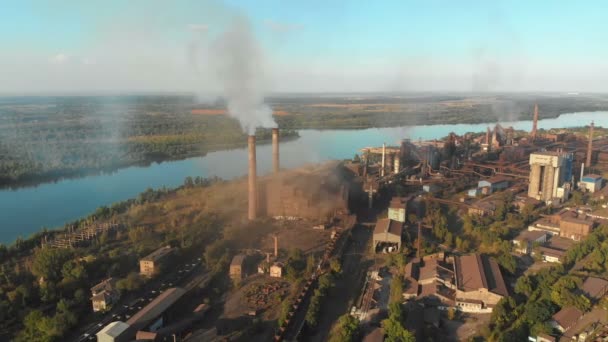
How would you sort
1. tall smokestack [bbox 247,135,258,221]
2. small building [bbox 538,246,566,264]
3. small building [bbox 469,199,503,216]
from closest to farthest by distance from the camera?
small building [bbox 538,246,566,264] < tall smokestack [bbox 247,135,258,221] < small building [bbox 469,199,503,216]

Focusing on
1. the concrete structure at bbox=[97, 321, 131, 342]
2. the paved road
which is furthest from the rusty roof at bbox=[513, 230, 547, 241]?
the concrete structure at bbox=[97, 321, 131, 342]

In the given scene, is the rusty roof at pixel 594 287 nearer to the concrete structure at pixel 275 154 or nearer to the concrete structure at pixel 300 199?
the concrete structure at pixel 300 199

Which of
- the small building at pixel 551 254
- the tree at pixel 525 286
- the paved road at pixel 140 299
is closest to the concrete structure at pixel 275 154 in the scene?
the paved road at pixel 140 299

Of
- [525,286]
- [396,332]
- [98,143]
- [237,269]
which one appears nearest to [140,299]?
[237,269]

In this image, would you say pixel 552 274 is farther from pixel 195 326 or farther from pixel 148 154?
pixel 148 154

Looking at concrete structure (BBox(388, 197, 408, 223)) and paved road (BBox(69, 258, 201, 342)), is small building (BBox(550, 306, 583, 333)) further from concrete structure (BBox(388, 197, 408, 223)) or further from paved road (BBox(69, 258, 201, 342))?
paved road (BBox(69, 258, 201, 342))

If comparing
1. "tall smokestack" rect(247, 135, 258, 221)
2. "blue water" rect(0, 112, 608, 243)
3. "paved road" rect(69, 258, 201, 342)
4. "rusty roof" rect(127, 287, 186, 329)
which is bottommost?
"blue water" rect(0, 112, 608, 243)

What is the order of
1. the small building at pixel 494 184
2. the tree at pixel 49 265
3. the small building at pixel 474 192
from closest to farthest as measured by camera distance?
the tree at pixel 49 265 → the small building at pixel 474 192 → the small building at pixel 494 184

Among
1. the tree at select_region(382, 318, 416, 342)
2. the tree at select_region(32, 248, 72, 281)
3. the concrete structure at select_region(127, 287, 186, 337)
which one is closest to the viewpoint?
the tree at select_region(382, 318, 416, 342)
